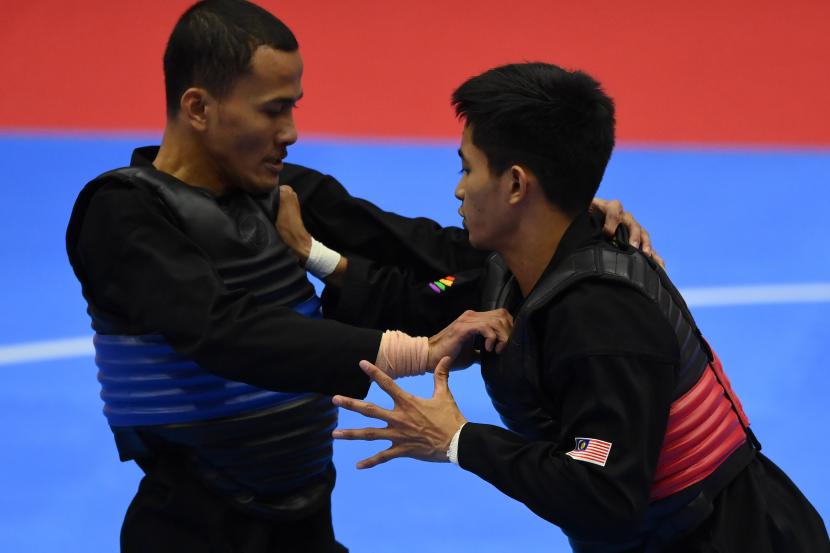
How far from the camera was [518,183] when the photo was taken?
8.96ft

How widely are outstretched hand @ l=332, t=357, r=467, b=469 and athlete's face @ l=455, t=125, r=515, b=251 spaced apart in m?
0.43

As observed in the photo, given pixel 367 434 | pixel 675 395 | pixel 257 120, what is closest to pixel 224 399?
pixel 367 434

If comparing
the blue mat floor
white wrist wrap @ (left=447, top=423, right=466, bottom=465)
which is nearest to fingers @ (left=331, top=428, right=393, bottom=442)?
white wrist wrap @ (left=447, top=423, right=466, bottom=465)

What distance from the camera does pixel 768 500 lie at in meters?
2.82

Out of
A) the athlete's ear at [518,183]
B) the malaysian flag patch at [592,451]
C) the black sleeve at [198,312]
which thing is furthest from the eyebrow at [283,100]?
the malaysian flag patch at [592,451]

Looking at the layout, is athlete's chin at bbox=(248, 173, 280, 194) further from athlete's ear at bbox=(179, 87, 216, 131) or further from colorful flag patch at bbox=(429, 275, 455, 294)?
colorful flag patch at bbox=(429, 275, 455, 294)

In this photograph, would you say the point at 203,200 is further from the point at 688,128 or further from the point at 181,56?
the point at 688,128

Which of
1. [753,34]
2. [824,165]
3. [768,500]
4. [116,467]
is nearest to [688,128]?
[824,165]

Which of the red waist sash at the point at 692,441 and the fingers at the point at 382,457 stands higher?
the red waist sash at the point at 692,441

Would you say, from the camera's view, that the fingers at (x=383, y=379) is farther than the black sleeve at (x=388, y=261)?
No

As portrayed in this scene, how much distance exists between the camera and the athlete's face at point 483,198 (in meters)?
2.76

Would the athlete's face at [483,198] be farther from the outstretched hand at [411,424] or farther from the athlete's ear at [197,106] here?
the athlete's ear at [197,106]

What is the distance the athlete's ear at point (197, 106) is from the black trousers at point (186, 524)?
0.89 metres

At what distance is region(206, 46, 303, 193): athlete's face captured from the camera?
2.84 metres
